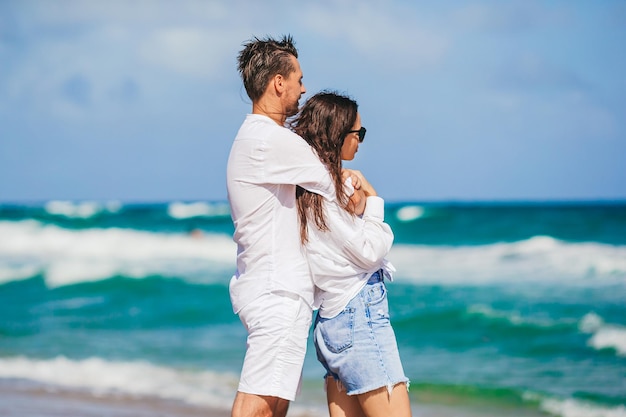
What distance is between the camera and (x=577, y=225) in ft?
67.9

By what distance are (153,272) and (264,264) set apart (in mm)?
12468

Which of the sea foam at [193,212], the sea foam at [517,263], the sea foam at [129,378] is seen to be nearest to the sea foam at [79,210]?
the sea foam at [193,212]

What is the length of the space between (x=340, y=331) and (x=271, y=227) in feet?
1.61

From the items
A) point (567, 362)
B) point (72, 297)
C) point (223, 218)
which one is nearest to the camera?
point (567, 362)

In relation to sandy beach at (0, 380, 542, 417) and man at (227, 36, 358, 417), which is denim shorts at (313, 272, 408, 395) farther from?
sandy beach at (0, 380, 542, 417)

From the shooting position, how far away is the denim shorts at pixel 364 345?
10.3 feet

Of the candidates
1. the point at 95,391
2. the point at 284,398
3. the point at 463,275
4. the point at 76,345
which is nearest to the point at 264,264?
the point at 284,398

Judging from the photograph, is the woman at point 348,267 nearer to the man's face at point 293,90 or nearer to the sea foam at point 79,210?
the man's face at point 293,90

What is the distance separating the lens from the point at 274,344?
3088 mm

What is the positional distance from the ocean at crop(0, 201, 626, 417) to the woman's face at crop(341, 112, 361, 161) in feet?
11.4

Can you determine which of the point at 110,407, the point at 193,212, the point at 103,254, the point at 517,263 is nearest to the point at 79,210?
the point at 193,212

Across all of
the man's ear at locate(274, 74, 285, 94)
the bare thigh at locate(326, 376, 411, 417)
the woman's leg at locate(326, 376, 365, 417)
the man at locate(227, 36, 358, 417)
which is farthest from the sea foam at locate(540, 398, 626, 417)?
the man's ear at locate(274, 74, 285, 94)

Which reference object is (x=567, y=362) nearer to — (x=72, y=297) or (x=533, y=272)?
(x=533, y=272)

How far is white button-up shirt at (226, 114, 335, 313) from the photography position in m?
3.08
